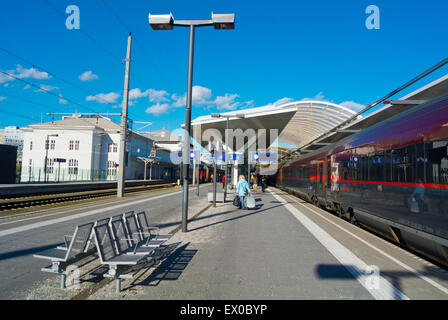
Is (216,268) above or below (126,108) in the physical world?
below

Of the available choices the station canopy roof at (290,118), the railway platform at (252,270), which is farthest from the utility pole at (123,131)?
the railway platform at (252,270)

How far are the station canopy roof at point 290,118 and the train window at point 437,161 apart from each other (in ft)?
57.2

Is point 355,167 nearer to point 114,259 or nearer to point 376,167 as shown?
point 376,167

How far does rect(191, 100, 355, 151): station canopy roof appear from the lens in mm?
24281

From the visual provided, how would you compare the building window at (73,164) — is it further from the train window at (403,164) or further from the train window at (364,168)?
the train window at (403,164)

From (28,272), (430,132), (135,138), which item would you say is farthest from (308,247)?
(135,138)

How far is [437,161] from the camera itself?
5410 mm

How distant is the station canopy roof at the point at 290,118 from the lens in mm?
24281

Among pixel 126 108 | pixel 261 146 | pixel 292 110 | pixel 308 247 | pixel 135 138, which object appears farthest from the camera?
pixel 135 138

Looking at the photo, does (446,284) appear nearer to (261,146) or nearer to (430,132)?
(430,132)

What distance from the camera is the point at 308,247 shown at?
23.4 ft

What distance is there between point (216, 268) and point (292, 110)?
70.9 ft
